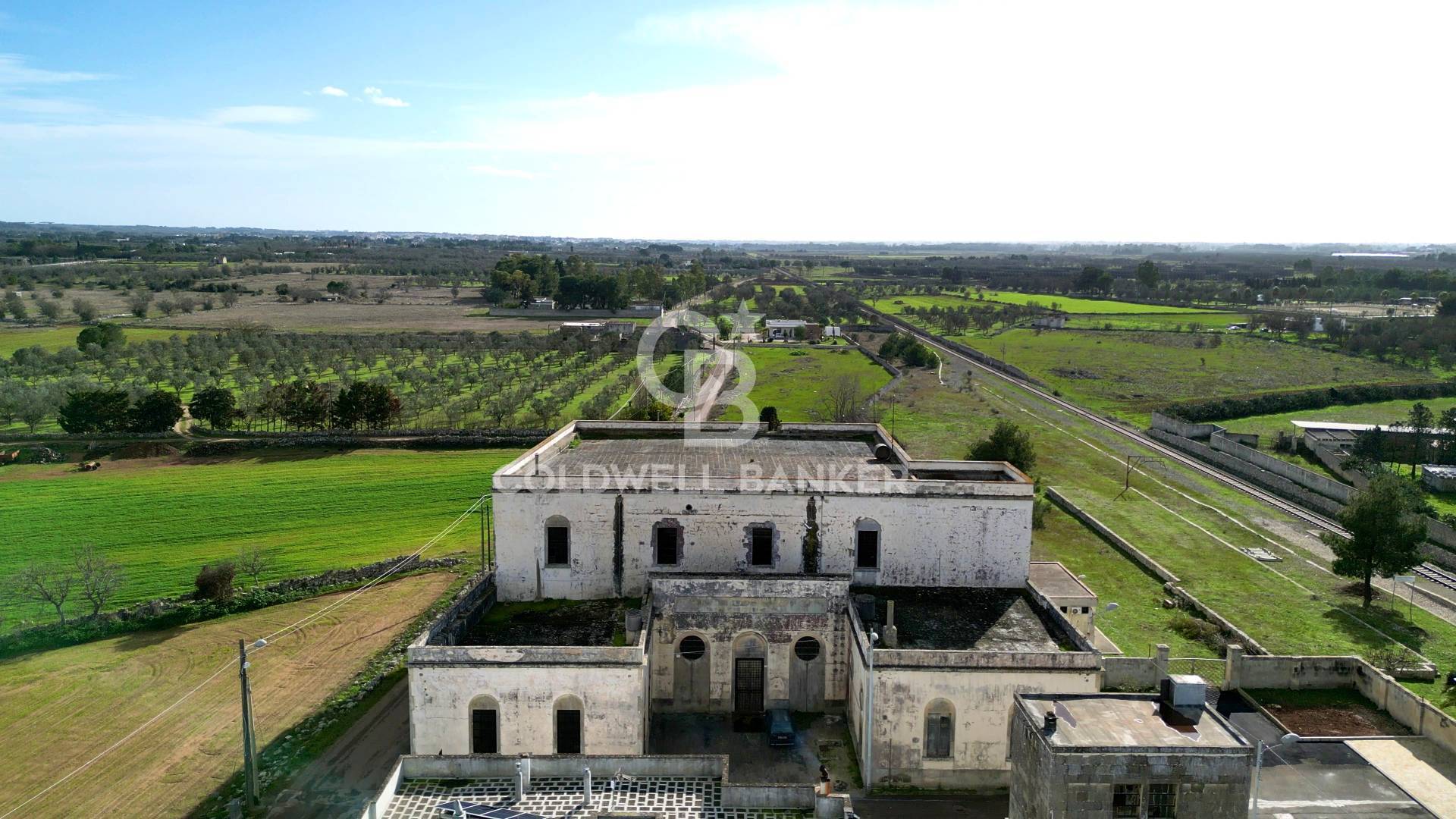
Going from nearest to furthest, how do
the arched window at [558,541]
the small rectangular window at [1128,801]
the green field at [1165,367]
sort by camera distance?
the small rectangular window at [1128,801]
the arched window at [558,541]
the green field at [1165,367]

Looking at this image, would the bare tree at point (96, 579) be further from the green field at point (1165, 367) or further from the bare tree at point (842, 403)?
the green field at point (1165, 367)

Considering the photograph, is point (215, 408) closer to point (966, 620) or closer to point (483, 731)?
point (483, 731)

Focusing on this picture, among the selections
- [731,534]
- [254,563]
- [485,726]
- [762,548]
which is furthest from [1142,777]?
[254,563]

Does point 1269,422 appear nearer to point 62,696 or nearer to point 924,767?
point 924,767

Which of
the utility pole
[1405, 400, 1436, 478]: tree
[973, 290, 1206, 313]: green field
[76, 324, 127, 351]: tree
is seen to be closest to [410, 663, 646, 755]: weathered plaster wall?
the utility pole

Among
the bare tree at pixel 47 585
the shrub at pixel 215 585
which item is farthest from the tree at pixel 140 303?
the shrub at pixel 215 585

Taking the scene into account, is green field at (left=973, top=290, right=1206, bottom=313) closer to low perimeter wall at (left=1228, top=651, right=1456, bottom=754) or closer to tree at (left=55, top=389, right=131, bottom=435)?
low perimeter wall at (left=1228, top=651, right=1456, bottom=754)

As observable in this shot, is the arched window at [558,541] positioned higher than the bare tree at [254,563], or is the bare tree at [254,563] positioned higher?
the arched window at [558,541]
